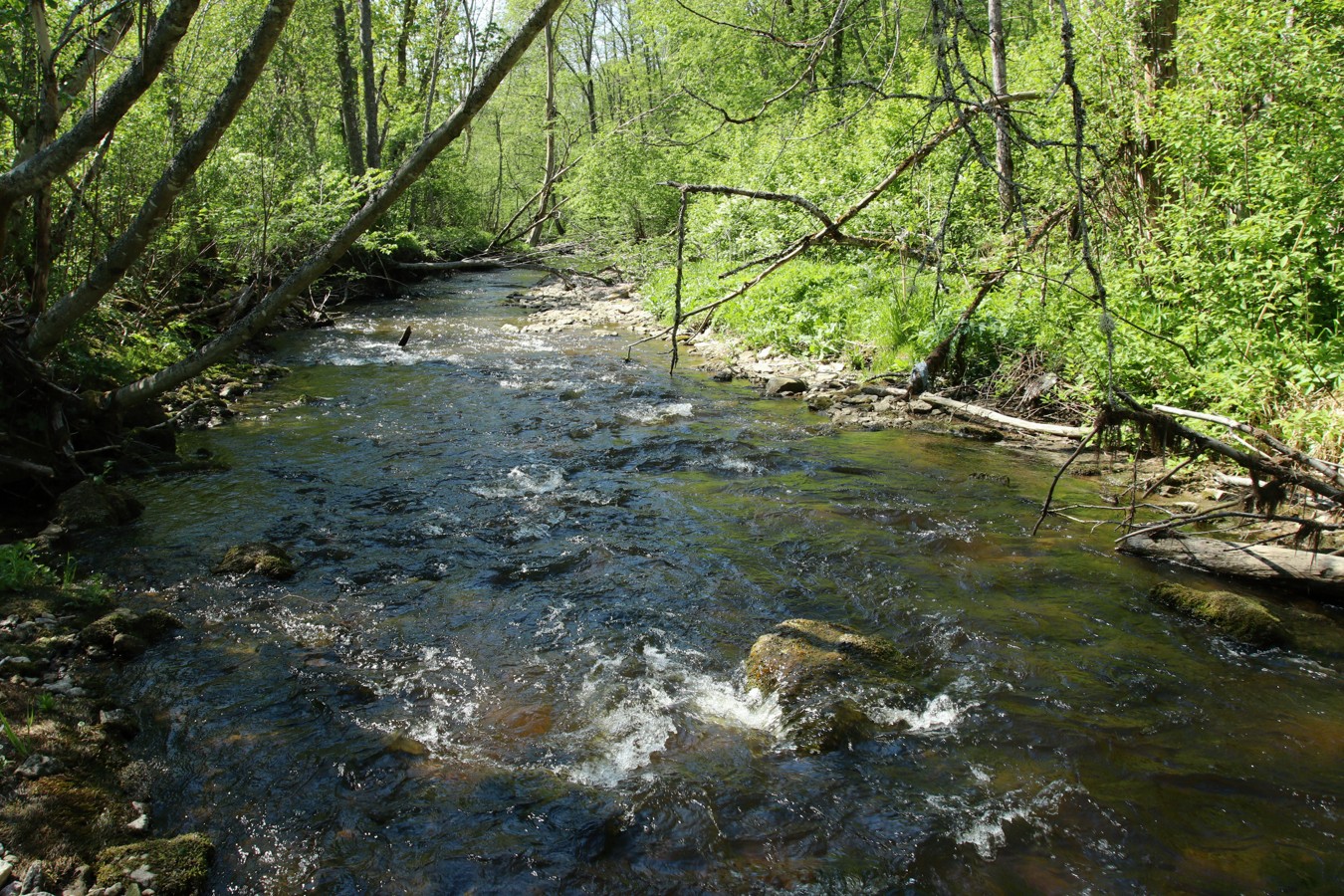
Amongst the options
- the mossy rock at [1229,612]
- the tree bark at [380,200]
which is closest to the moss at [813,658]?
the mossy rock at [1229,612]

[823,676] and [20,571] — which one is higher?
[20,571]

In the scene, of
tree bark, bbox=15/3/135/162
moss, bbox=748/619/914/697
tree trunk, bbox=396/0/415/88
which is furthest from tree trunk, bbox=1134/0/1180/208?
tree trunk, bbox=396/0/415/88

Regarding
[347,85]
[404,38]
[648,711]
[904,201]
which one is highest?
[404,38]

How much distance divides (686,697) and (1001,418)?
6.95 meters

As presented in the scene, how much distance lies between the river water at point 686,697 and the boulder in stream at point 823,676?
0.41ft

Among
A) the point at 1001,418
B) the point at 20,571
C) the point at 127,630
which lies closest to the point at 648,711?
the point at 127,630

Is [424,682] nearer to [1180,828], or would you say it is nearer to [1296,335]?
[1180,828]

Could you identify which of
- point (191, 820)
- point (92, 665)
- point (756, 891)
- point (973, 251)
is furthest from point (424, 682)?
point (973, 251)

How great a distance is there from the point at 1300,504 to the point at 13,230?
1175cm

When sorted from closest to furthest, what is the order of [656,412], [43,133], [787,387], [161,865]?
1. [161,865]
2. [43,133]
3. [656,412]
4. [787,387]

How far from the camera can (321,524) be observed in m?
7.54

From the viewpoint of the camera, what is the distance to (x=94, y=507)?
23.4 ft

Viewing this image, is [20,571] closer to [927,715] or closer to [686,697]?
[686,697]

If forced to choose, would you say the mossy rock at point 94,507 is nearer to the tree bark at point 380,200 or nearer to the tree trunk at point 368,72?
the tree bark at point 380,200
